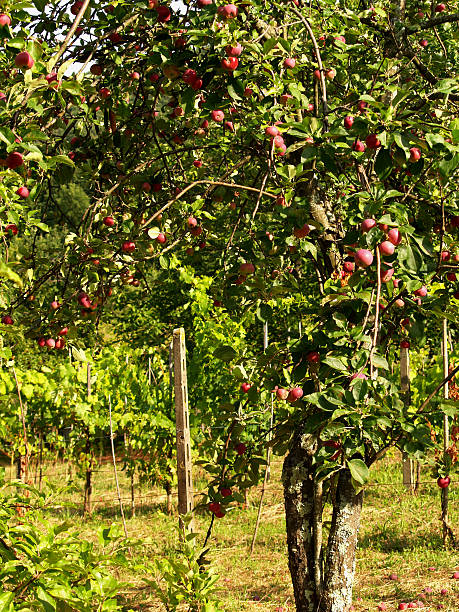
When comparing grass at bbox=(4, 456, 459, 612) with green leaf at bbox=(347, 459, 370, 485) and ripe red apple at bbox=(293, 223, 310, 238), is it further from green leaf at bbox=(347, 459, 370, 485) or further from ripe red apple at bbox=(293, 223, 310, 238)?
ripe red apple at bbox=(293, 223, 310, 238)

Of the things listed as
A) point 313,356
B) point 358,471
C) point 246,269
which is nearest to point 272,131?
point 246,269

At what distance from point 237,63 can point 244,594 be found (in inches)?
132

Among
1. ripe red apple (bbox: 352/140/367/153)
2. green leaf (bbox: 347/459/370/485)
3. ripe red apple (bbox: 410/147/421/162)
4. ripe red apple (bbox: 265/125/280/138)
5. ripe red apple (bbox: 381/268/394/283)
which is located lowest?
green leaf (bbox: 347/459/370/485)

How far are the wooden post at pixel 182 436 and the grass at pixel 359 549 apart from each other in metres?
0.36

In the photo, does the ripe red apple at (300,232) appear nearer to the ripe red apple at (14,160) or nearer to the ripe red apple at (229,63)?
the ripe red apple at (229,63)

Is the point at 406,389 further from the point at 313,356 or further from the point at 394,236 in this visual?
the point at 394,236

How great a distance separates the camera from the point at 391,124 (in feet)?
5.06

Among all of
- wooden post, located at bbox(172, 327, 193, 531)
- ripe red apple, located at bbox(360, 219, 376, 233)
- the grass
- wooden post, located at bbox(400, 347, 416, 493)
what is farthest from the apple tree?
wooden post, located at bbox(400, 347, 416, 493)

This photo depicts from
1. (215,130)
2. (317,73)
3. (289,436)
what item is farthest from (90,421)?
(317,73)

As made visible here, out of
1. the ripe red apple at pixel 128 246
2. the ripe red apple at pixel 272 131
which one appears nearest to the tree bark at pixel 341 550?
the ripe red apple at pixel 128 246

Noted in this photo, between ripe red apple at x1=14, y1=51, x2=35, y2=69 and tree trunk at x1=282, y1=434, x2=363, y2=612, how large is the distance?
1.52 meters

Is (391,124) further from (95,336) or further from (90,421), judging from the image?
(90,421)

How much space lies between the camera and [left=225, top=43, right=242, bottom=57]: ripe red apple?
69.8 inches

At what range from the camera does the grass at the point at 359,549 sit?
3.76m
